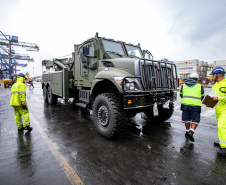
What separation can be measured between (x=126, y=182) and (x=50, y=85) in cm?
680

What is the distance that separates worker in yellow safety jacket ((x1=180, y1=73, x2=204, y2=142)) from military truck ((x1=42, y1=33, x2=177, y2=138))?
0.41 meters

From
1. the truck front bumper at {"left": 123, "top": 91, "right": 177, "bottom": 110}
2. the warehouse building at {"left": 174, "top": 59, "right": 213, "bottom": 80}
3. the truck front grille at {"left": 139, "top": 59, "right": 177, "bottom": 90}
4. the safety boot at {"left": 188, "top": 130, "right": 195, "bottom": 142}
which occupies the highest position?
the warehouse building at {"left": 174, "top": 59, "right": 213, "bottom": 80}

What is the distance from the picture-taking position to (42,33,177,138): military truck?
3291 mm

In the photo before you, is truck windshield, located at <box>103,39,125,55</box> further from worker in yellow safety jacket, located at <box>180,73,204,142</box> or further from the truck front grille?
worker in yellow safety jacket, located at <box>180,73,204,142</box>

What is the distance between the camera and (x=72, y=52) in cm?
608

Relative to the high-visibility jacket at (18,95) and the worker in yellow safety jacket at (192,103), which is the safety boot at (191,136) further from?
the high-visibility jacket at (18,95)

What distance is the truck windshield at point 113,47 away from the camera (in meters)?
4.61

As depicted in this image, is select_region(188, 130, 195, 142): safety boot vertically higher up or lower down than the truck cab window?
lower down

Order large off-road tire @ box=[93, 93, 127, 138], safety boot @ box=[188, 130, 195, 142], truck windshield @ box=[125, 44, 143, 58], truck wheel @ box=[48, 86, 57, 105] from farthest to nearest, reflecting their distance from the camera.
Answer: truck wheel @ box=[48, 86, 57, 105] < truck windshield @ box=[125, 44, 143, 58] < safety boot @ box=[188, 130, 195, 142] < large off-road tire @ box=[93, 93, 127, 138]

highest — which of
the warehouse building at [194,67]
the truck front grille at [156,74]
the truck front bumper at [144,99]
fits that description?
the warehouse building at [194,67]

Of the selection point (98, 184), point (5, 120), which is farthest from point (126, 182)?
point (5, 120)

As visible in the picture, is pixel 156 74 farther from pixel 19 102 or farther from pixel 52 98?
pixel 52 98

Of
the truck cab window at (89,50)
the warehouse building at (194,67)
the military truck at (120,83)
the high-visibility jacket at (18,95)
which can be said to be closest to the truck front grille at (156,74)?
the military truck at (120,83)

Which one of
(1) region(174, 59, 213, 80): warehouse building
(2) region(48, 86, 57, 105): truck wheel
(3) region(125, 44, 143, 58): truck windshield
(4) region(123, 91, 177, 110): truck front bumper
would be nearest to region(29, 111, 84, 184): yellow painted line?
(4) region(123, 91, 177, 110): truck front bumper
